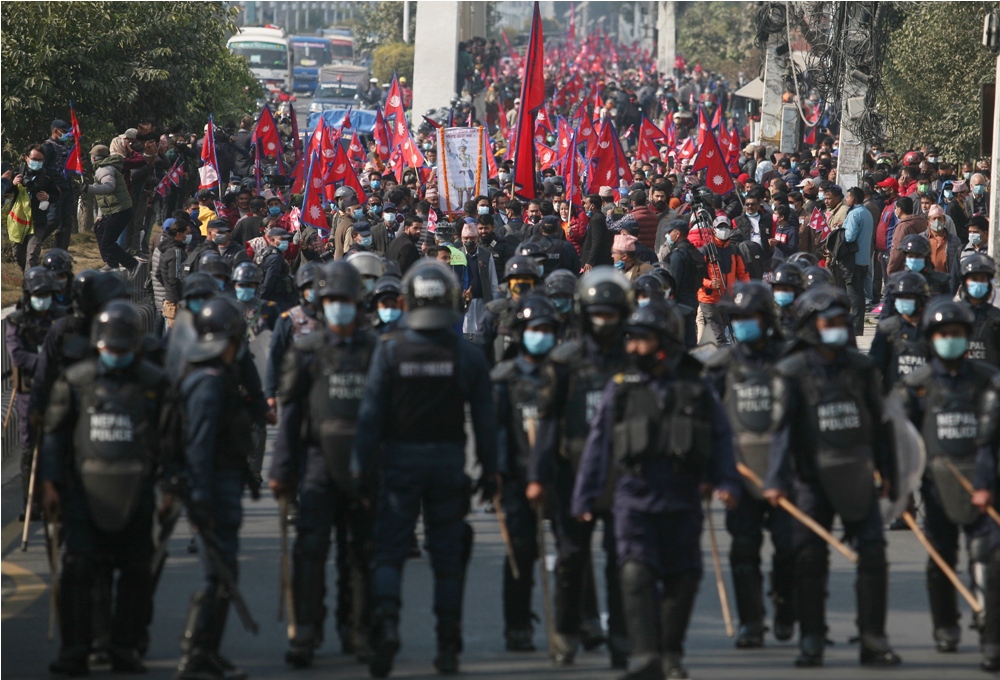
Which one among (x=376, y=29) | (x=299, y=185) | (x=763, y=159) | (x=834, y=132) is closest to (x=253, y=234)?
(x=299, y=185)

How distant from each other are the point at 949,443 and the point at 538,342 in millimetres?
2008

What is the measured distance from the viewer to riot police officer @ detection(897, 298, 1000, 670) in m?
7.98

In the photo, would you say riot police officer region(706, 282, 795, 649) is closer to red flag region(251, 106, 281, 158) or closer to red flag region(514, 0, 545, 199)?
red flag region(514, 0, 545, 199)

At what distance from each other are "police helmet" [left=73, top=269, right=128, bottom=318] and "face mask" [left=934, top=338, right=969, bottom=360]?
433cm

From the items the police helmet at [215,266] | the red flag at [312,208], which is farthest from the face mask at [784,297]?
the red flag at [312,208]

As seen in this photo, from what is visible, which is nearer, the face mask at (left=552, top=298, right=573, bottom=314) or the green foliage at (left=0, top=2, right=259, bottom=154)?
the face mask at (left=552, top=298, right=573, bottom=314)

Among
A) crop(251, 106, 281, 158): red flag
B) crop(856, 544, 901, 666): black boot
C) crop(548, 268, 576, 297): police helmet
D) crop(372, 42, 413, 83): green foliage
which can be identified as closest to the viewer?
crop(856, 544, 901, 666): black boot

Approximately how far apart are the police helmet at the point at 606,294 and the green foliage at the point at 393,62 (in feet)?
210

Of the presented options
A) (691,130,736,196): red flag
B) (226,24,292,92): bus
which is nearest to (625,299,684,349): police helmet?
(691,130,736,196): red flag

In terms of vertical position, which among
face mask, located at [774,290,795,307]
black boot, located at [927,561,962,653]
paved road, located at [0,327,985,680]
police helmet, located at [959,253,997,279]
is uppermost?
police helmet, located at [959,253,997,279]

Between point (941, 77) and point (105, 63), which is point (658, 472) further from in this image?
point (941, 77)

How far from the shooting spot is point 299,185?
76.6 ft

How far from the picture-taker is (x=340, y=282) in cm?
800

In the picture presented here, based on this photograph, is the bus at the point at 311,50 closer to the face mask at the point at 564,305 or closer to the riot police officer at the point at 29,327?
the riot police officer at the point at 29,327
